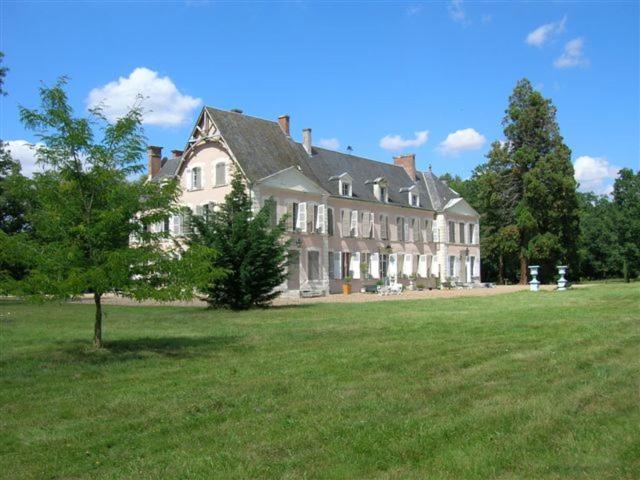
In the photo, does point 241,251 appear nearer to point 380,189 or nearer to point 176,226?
point 176,226

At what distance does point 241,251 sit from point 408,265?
2349 cm

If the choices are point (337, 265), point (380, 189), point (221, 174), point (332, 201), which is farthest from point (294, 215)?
point (380, 189)

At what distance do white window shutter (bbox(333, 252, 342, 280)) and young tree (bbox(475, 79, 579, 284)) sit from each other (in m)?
14.8

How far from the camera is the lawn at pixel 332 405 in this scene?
4.81 m

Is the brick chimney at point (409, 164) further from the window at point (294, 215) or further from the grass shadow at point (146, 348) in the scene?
the grass shadow at point (146, 348)

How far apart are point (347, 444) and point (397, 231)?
37.5m

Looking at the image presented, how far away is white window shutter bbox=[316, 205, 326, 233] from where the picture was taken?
117 feet

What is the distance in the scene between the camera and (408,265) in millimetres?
42656

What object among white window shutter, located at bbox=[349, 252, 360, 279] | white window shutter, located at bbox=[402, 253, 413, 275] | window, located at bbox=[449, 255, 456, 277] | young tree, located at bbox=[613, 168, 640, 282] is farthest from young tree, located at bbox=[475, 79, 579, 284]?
white window shutter, located at bbox=[349, 252, 360, 279]

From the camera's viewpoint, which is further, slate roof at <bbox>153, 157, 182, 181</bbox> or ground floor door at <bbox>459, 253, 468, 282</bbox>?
ground floor door at <bbox>459, 253, 468, 282</bbox>

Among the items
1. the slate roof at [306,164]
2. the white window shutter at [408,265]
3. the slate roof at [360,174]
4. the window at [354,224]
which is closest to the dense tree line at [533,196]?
the slate roof at [306,164]

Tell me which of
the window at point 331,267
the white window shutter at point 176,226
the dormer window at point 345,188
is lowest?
the window at point 331,267

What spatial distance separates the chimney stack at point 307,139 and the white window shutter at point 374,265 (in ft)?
24.3

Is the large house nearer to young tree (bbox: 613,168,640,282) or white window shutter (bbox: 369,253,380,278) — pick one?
white window shutter (bbox: 369,253,380,278)
